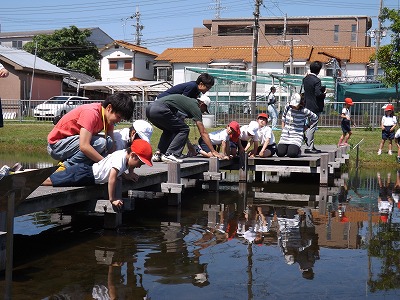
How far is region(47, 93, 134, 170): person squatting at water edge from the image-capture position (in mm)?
6684

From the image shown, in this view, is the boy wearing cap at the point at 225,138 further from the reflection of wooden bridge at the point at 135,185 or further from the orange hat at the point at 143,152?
the orange hat at the point at 143,152

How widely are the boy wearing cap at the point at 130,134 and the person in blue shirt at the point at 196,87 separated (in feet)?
4.78

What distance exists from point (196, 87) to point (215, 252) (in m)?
4.16

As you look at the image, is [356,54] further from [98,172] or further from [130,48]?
[98,172]

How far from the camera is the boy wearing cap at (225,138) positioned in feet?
37.0

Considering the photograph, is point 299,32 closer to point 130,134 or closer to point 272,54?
point 272,54

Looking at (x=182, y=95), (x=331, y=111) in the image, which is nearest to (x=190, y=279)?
(x=182, y=95)

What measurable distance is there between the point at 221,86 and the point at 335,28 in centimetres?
3184

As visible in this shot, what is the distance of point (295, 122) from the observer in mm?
11797

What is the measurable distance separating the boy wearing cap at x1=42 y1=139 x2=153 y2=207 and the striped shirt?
553cm

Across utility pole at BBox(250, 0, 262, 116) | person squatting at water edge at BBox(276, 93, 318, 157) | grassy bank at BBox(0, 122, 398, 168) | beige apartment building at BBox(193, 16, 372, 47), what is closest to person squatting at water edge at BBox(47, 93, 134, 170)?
person squatting at water edge at BBox(276, 93, 318, 157)

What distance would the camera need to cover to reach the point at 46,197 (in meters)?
6.17

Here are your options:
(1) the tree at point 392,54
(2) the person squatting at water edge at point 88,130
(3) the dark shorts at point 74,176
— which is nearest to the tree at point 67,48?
(1) the tree at point 392,54

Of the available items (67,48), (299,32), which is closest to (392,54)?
(67,48)
